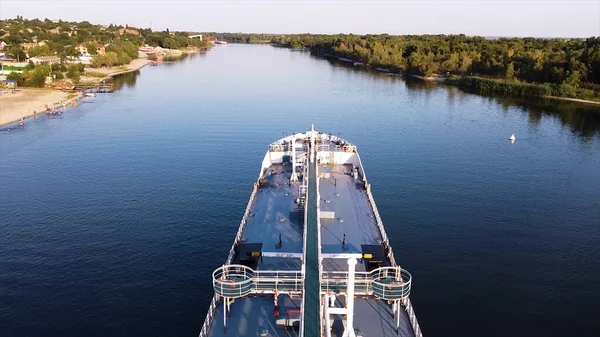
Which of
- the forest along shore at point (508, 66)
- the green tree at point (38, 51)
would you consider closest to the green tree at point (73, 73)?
the green tree at point (38, 51)

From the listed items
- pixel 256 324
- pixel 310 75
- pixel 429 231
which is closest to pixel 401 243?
pixel 429 231

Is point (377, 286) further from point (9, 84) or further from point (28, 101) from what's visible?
point (9, 84)

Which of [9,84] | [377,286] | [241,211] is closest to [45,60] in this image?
[9,84]

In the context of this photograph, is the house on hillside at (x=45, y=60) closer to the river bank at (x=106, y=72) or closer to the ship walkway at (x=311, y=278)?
the river bank at (x=106, y=72)

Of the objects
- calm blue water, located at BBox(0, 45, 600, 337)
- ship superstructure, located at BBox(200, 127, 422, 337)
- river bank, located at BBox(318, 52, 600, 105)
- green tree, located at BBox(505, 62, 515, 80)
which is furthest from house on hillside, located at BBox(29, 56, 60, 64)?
green tree, located at BBox(505, 62, 515, 80)

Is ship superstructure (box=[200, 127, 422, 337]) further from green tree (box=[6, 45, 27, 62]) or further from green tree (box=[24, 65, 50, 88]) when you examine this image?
green tree (box=[6, 45, 27, 62])
